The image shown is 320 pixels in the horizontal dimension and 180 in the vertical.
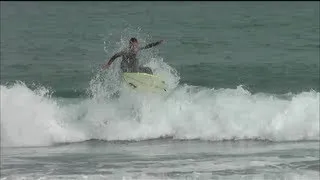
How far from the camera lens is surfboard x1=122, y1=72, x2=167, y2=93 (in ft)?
58.6

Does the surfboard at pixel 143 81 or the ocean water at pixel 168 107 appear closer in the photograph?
the ocean water at pixel 168 107

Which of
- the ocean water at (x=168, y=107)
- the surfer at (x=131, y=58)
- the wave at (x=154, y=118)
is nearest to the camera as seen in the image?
the ocean water at (x=168, y=107)

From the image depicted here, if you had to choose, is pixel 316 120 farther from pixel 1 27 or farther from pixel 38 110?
pixel 1 27

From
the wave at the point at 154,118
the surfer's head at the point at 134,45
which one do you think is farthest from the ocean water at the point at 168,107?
the surfer's head at the point at 134,45

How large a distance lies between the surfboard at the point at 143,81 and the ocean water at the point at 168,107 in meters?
0.45

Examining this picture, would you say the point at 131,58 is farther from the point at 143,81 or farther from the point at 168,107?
the point at 168,107

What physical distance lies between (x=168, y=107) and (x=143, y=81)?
141 centimetres

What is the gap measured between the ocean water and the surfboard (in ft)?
1.48

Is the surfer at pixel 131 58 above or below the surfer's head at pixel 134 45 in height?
below

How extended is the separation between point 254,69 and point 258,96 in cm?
454

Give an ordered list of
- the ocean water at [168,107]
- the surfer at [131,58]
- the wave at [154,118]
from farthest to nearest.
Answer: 1. the surfer at [131,58]
2. the wave at [154,118]
3. the ocean water at [168,107]

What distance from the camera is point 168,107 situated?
752 inches

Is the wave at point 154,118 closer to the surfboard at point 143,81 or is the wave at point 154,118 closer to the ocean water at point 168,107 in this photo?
the ocean water at point 168,107

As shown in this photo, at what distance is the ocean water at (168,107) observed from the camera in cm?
1434
